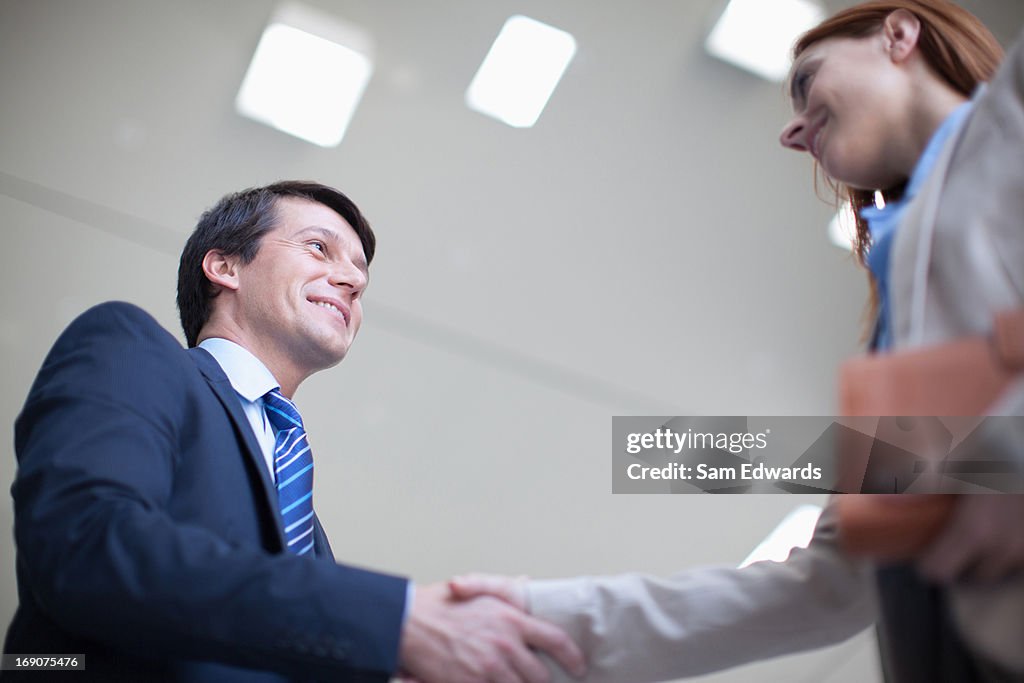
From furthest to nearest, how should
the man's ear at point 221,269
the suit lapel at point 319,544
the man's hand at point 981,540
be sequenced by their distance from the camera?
the man's ear at point 221,269
the suit lapel at point 319,544
the man's hand at point 981,540

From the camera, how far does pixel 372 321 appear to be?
→ 9.02 ft

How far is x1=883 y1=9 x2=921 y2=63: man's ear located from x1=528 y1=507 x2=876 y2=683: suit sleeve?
696 mm

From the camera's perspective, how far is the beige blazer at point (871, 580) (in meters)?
1.03

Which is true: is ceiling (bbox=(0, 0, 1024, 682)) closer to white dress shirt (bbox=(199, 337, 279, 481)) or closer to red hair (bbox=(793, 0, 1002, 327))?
white dress shirt (bbox=(199, 337, 279, 481))

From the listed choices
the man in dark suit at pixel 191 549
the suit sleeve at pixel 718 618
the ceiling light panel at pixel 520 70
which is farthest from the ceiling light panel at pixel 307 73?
the suit sleeve at pixel 718 618

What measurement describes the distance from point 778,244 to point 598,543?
1.01 meters

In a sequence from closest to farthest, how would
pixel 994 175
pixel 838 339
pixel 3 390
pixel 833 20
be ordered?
pixel 994 175 → pixel 833 20 → pixel 3 390 → pixel 838 339

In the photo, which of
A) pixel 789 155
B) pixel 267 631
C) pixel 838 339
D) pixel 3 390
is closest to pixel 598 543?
pixel 838 339

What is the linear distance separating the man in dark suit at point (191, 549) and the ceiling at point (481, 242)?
104 centimetres

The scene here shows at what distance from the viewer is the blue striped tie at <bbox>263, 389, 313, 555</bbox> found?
1.51m

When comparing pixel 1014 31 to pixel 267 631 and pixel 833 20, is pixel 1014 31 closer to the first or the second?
pixel 833 20

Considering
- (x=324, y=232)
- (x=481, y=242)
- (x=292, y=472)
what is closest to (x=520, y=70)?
(x=481, y=242)

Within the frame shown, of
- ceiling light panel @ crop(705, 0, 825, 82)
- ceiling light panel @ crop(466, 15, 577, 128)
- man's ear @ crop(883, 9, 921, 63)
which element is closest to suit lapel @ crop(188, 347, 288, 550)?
man's ear @ crop(883, 9, 921, 63)

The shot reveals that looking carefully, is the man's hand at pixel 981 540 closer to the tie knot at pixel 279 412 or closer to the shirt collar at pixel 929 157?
the shirt collar at pixel 929 157
